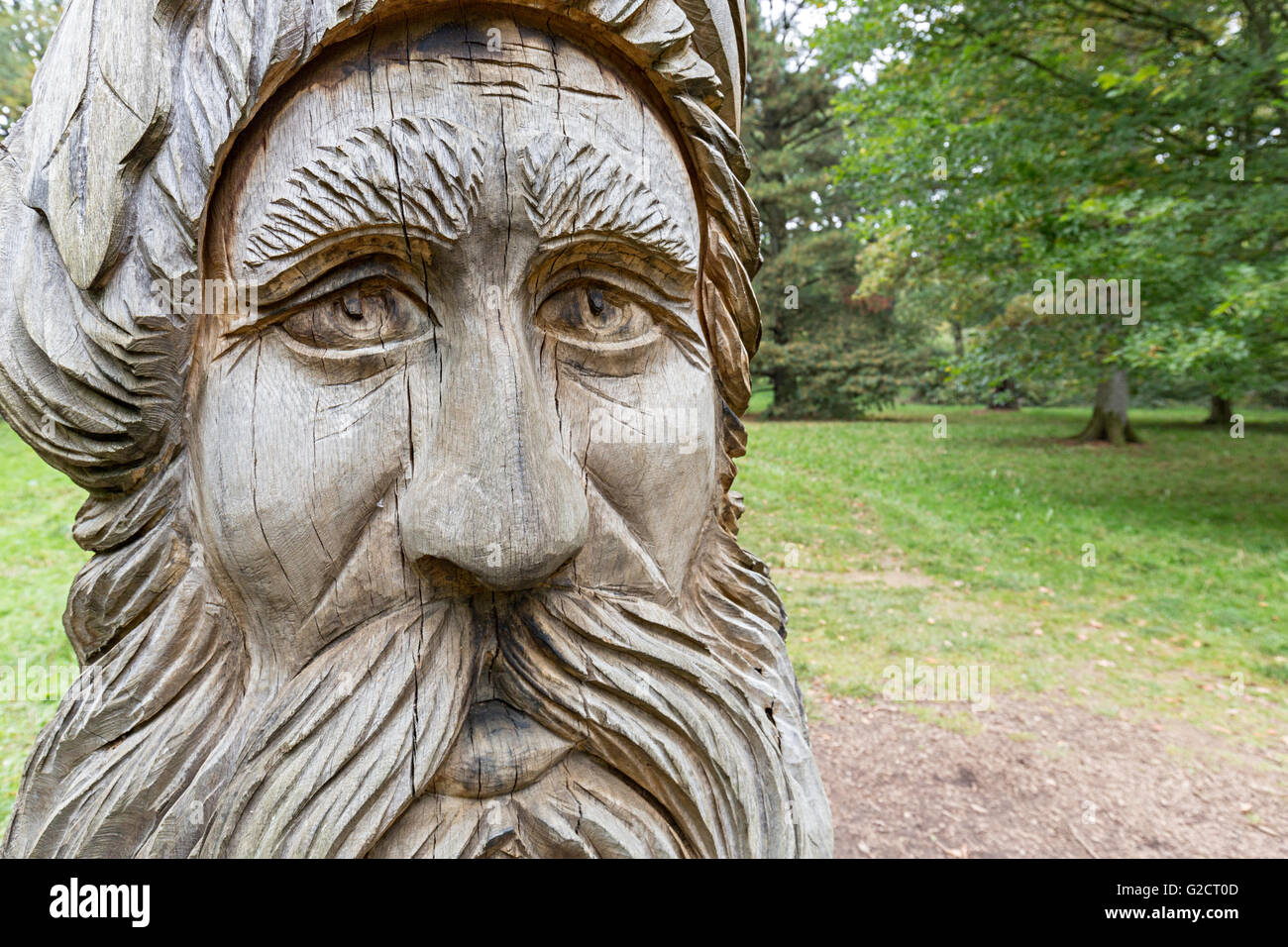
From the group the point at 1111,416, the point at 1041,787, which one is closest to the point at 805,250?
the point at 1111,416

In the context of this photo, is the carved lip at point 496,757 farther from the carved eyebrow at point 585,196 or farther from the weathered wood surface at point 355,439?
the carved eyebrow at point 585,196

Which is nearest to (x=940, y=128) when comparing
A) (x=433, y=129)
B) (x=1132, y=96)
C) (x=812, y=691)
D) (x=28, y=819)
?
Answer: (x=1132, y=96)

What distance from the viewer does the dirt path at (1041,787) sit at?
3.19 meters

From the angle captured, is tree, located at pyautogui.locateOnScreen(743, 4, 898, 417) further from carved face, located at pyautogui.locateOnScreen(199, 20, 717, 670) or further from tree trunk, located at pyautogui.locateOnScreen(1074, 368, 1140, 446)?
carved face, located at pyautogui.locateOnScreen(199, 20, 717, 670)

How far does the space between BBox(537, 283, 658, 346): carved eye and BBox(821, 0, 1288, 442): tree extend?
19.4ft

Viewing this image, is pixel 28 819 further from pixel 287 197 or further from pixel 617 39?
pixel 617 39

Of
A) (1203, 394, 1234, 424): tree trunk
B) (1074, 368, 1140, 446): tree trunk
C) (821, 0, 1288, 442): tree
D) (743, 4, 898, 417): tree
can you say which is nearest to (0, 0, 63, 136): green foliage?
(821, 0, 1288, 442): tree

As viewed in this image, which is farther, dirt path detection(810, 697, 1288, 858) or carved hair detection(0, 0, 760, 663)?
dirt path detection(810, 697, 1288, 858)

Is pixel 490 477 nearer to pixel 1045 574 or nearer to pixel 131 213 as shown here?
pixel 131 213

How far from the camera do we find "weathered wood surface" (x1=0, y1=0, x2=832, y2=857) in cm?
130

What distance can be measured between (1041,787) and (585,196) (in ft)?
11.2

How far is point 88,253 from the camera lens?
1330mm

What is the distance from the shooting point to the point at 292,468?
4.37ft

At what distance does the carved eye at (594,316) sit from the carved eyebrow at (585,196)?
122 millimetres
